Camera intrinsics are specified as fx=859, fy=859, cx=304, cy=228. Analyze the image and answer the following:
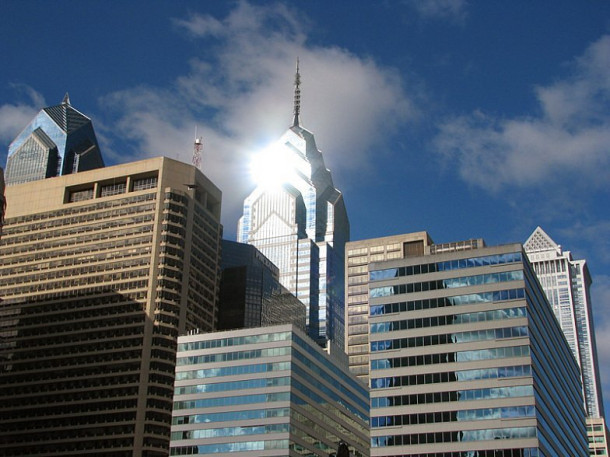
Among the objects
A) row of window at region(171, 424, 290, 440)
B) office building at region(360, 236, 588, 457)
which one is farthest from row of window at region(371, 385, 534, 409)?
row of window at region(171, 424, 290, 440)

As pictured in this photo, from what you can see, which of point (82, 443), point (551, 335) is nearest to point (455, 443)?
point (551, 335)

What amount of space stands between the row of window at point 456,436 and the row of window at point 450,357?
11618mm

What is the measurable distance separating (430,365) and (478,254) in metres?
20.6

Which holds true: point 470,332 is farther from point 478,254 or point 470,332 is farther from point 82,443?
point 82,443

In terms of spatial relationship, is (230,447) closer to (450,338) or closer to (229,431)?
(229,431)

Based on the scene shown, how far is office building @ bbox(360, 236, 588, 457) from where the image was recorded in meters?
131

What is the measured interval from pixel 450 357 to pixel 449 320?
6.37 metres

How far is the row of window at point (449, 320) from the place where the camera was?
452ft

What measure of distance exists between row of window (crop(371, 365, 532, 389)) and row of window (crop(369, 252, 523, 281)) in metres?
18.2

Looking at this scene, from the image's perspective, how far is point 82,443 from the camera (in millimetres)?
199625

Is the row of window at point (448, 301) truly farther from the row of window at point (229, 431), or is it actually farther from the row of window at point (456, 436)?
the row of window at point (229, 431)

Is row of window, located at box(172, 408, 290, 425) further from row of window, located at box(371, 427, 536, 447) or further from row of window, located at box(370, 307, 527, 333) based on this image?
row of window, located at box(371, 427, 536, 447)

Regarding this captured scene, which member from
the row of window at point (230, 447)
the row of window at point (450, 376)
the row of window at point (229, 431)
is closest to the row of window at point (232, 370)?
the row of window at point (229, 431)

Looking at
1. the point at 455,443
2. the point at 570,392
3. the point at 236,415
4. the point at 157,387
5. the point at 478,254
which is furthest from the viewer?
the point at 157,387
